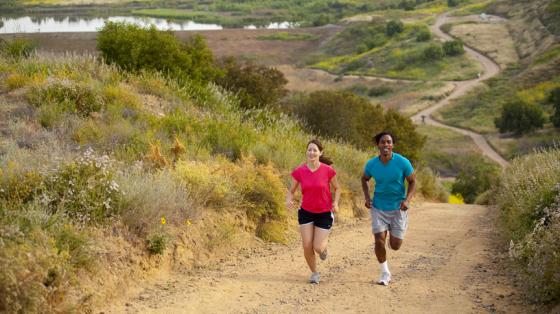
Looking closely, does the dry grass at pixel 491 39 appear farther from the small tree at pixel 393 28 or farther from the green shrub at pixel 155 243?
the green shrub at pixel 155 243

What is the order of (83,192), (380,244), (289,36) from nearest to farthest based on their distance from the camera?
(83,192)
(380,244)
(289,36)

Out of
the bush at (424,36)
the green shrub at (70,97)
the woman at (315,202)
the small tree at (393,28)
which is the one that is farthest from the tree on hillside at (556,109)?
the small tree at (393,28)

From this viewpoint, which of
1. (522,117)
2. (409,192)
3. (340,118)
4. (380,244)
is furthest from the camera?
(522,117)

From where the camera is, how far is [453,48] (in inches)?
3553

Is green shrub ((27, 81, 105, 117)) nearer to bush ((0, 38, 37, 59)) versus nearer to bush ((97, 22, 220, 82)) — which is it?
bush ((97, 22, 220, 82))

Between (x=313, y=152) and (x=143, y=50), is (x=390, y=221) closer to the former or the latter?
(x=313, y=152)

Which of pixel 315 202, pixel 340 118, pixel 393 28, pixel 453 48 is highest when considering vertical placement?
pixel 315 202

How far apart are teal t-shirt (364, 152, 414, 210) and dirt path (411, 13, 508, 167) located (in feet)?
132

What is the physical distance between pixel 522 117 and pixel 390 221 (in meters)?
50.6

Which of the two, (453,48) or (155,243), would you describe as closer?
(155,243)

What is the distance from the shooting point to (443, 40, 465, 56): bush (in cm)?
9012

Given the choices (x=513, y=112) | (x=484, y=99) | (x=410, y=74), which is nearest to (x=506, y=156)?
(x=513, y=112)

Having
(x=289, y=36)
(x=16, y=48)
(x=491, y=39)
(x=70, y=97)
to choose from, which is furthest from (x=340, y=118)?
(x=289, y=36)

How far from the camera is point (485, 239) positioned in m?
12.0
